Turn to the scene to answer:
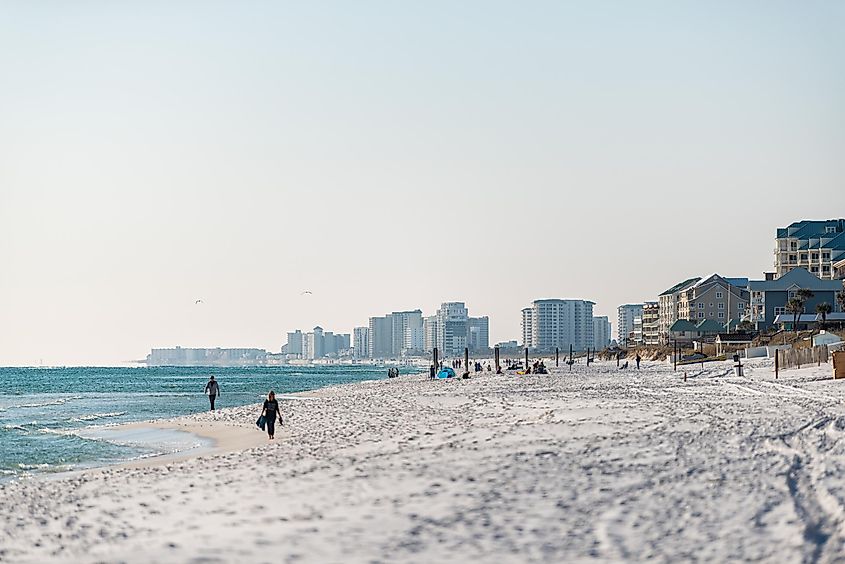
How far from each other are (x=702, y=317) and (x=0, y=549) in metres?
135

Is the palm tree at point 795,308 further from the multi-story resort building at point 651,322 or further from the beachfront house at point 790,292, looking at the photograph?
the multi-story resort building at point 651,322

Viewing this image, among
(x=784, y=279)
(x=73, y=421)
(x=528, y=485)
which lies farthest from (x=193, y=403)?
(x=784, y=279)

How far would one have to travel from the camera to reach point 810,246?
129500mm

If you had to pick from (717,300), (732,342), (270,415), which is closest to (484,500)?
(270,415)

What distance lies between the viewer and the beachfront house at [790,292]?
10262 cm

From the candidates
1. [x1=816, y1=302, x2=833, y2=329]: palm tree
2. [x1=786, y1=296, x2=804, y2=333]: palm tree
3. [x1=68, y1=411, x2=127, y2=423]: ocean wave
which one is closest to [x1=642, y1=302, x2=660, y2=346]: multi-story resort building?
[x1=786, y1=296, x2=804, y2=333]: palm tree

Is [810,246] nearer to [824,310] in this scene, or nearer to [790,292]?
[790,292]

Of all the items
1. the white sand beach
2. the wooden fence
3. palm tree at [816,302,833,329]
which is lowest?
the white sand beach

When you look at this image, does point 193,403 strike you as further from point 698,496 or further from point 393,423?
point 698,496

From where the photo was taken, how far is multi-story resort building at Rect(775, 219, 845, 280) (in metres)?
126

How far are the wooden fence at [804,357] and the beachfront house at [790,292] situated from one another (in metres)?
54.3

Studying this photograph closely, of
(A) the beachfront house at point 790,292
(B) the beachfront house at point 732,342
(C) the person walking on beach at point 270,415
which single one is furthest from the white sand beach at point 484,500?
(A) the beachfront house at point 790,292

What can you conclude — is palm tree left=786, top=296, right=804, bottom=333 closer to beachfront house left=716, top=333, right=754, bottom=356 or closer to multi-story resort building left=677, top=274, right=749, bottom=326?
beachfront house left=716, top=333, right=754, bottom=356

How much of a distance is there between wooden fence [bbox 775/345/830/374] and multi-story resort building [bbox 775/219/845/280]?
8380 centimetres
